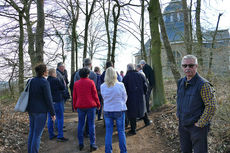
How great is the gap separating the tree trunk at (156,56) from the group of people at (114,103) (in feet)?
5.82

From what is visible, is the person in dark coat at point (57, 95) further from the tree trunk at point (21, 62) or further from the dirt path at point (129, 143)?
the tree trunk at point (21, 62)

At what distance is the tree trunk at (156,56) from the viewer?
9078 mm

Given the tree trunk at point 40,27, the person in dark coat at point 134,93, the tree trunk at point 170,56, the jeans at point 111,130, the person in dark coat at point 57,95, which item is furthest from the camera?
the tree trunk at point 40,27

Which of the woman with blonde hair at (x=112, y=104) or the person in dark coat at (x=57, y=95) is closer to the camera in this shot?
the woman with blonde hair at (x=112, y=104)

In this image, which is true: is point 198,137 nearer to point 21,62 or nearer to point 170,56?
point 170,56

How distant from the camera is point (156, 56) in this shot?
363 inches

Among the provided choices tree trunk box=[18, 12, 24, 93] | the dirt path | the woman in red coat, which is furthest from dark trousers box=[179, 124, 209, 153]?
tree trunk box=[18, 12, 24, 93]

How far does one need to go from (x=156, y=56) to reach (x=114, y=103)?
5.19 meters

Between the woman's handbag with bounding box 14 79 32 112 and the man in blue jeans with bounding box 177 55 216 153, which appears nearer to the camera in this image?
the man in blue jeans with bounding box 177 55 216 153

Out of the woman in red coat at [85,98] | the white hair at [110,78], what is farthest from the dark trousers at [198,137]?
the woman in red coat at [85,98]

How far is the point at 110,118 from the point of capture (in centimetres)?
468

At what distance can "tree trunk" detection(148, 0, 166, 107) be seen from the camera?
9.08m

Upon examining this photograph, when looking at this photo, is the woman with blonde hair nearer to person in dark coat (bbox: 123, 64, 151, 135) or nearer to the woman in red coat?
the woman in red coat

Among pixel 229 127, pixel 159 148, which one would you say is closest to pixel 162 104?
pixel 159 148
